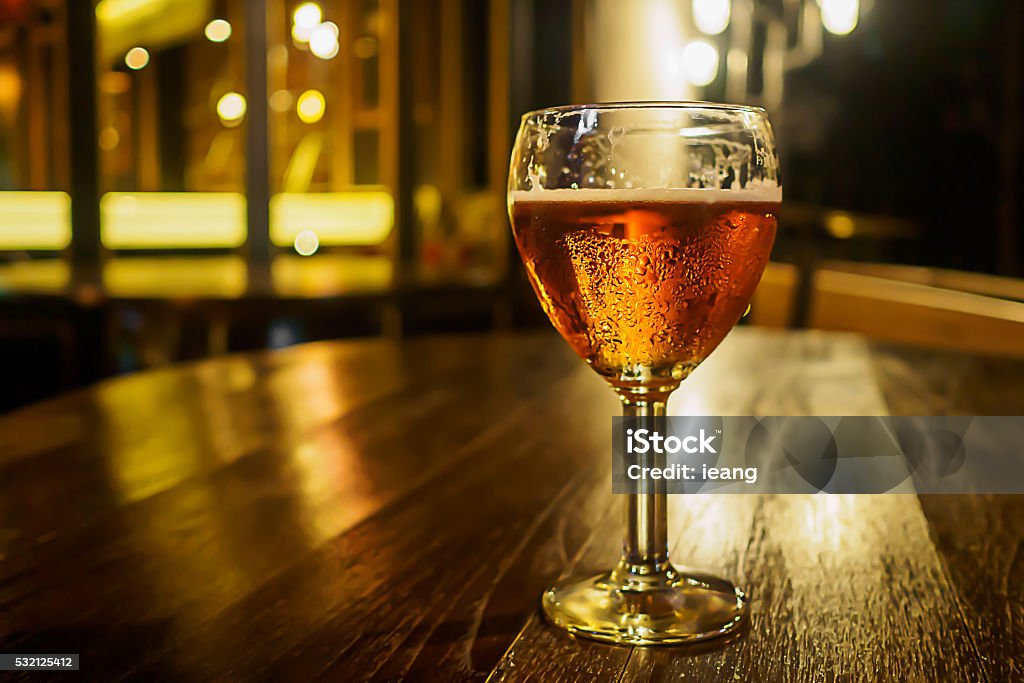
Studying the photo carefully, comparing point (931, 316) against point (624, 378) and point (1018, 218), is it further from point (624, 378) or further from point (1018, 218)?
point (624, 378)

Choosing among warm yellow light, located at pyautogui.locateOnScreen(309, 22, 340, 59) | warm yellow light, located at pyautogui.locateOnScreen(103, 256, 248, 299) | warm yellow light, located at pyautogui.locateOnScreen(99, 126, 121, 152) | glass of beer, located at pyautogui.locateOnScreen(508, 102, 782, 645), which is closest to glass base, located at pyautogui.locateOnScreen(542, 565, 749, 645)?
glass of beer, located at pyautogui.locateOnScreen(508, 102, 782, 645)

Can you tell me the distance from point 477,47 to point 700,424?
4.76 meters

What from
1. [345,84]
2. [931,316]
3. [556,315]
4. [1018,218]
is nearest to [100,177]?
[345,84]

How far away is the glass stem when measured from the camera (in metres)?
0.47

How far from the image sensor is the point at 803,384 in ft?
3.49

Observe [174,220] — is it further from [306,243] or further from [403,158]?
[403,158]

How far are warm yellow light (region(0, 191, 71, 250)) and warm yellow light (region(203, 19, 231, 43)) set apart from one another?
888 millimetres

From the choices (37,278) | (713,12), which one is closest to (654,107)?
(37,278)

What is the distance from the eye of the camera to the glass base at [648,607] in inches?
17.0

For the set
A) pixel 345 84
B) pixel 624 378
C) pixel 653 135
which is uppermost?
pixel 345 84

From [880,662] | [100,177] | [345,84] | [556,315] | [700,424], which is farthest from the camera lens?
[345,84]

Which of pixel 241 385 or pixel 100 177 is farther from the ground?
pixel 100 177

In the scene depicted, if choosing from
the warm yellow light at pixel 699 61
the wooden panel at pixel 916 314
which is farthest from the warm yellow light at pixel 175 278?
the warm yellow light at pixel 699 61

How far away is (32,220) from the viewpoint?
159 inches
